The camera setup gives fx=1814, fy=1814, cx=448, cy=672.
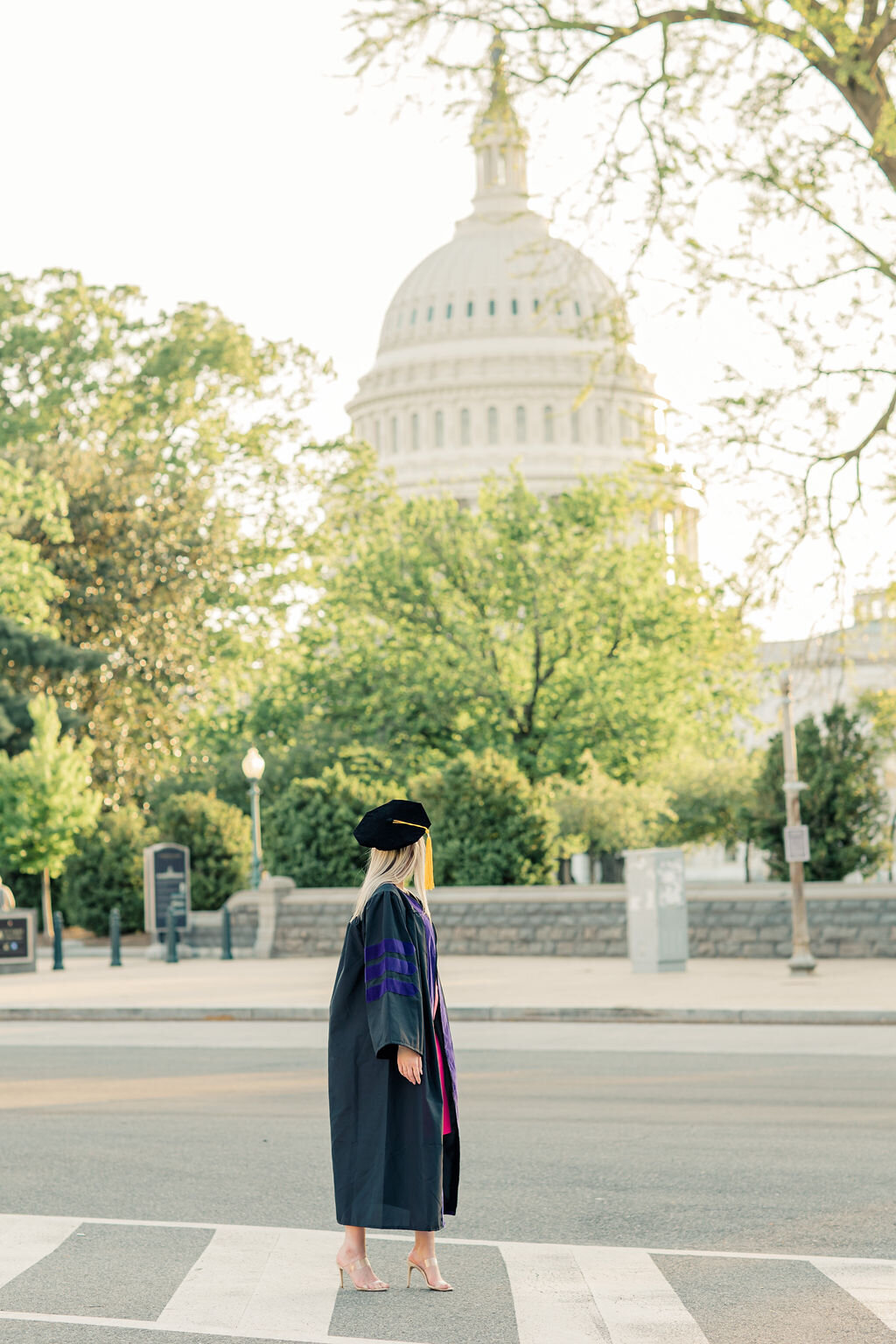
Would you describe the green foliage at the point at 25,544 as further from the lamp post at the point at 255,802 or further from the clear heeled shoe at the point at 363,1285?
the clear heeled shoe at the point at 363,1285

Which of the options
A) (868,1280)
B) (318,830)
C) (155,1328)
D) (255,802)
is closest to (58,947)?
(255,802)

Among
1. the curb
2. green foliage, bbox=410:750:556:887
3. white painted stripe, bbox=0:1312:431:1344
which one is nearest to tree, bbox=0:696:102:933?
green foliage, bbox=410:750:556:887

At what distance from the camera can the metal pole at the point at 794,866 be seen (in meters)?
20.8

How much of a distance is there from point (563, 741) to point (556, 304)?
2038 centimetres

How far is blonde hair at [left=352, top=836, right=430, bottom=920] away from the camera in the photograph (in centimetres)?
651

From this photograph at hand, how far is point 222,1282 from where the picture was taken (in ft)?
22.0

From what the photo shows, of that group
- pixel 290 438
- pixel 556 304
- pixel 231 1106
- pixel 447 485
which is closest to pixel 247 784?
pixel 290 438

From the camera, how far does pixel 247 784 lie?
132 feet

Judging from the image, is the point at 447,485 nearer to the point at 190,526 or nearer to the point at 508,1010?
the point at 190,526

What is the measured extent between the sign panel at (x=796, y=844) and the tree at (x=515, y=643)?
1782 centimetres

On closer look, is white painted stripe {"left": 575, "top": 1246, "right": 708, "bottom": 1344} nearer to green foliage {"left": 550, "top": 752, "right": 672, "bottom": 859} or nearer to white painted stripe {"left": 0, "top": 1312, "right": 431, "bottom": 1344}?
white painted stripe {"left": 0, "top": 1312, "right": 431, "bottom": 1344}

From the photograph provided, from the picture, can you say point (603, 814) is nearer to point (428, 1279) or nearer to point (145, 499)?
point (145, 499)

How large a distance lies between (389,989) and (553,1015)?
40.8 feet

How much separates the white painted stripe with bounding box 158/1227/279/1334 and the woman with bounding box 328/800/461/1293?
43 cm
